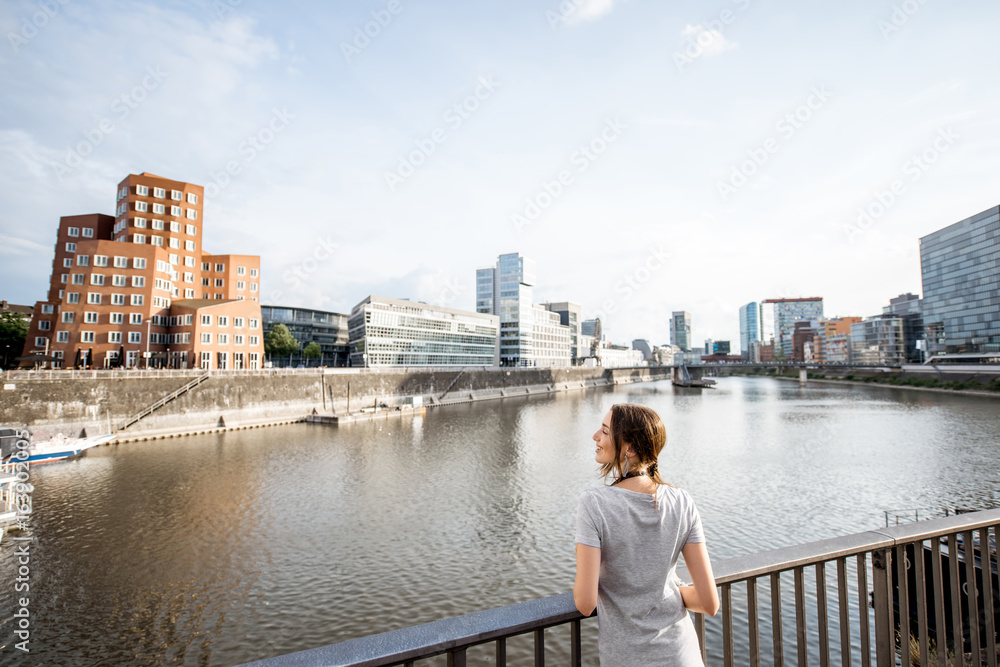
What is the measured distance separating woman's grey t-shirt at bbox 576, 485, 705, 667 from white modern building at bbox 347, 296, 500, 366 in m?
94.6

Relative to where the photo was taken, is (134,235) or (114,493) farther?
(134,235)

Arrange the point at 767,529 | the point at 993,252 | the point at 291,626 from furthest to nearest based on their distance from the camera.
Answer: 1. the point at 993,252
2. the point at 767,529
3. the point at 291,626

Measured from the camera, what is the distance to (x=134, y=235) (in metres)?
Result: 58.2

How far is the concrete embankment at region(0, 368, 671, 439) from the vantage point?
39.2 meters

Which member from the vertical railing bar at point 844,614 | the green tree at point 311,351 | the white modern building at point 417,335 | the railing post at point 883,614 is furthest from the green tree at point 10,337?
the railing post at point 883,614

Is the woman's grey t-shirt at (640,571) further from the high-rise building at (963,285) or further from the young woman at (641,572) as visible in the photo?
the high-rise building at (963,285)

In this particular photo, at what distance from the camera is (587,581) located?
2770 millimetres

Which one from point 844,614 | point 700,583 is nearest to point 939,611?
point 844,614

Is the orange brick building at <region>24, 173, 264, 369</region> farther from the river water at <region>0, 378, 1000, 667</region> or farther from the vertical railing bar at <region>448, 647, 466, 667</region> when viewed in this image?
the vertical railing bar at <region>448, 647, 466, 667</region>

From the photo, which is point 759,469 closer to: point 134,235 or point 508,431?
point 508,431

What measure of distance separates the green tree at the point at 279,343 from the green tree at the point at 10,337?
1358 inches

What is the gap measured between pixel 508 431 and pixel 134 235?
49524 millimetres

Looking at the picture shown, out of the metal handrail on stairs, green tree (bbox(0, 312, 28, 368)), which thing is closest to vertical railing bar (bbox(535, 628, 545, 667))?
→ the metal handrail on stairs

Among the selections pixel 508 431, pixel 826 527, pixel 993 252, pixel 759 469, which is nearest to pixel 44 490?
pixel 508 431
